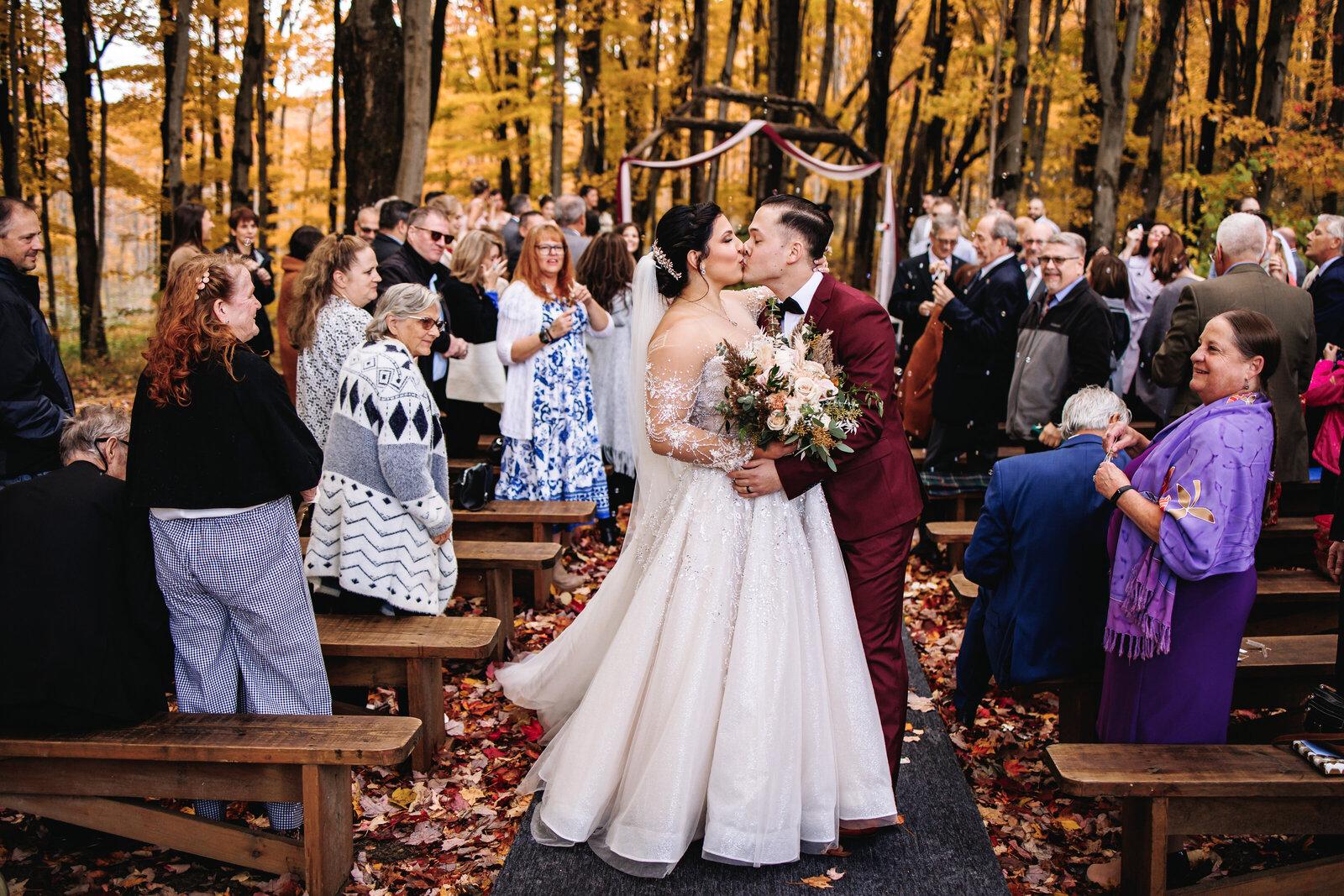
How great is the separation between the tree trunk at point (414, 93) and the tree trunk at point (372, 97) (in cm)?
70

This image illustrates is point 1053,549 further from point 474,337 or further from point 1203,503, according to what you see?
point 474,337

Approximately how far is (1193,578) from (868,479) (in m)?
1.13

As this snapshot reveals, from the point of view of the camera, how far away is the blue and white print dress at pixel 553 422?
5.98 m

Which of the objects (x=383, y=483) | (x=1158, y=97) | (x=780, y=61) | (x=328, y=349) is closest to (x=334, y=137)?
(x=780, y=61)

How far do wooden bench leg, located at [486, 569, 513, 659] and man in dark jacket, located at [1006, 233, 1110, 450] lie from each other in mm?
3392

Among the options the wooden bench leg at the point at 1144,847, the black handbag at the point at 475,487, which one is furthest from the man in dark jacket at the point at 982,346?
the wooden bench leg at the point at 1144,847

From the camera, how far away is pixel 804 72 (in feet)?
88.7

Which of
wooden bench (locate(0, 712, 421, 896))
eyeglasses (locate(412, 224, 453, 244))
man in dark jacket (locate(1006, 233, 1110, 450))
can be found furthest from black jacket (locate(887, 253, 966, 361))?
wooden bench (locate(0, 712, 421, 896))

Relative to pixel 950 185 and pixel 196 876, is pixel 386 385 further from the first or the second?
pixel 950 185

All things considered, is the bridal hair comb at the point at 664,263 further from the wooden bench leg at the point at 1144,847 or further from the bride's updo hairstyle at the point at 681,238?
the wooden bench leg at the point at 1144,847

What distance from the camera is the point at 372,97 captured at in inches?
402

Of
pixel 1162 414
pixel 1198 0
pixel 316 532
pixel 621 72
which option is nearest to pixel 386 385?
pixel 316 532

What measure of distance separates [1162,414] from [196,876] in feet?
23.0

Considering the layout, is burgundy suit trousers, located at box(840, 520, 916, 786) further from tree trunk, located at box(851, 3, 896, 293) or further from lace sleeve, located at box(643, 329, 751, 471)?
tree trunk, located at box(851, 3, 896, 293)
